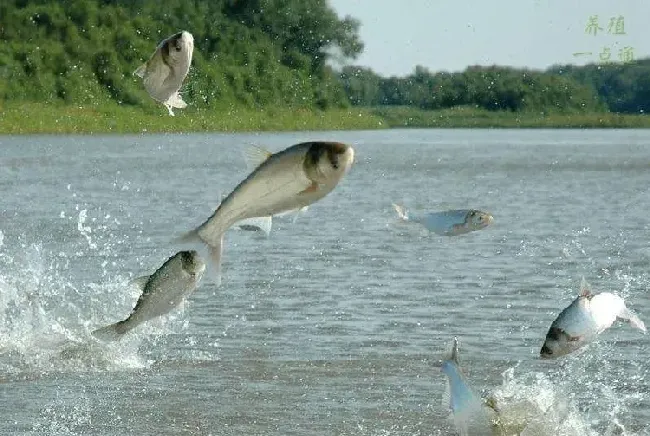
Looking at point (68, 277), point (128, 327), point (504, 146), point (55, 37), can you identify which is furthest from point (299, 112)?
point (128, 327)

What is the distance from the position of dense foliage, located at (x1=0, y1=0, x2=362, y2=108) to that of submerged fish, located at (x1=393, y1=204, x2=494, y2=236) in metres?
40.6

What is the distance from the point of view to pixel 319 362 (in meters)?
10.5

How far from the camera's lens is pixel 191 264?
524cm

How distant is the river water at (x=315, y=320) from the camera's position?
9031 mm

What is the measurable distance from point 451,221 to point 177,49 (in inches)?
76.3

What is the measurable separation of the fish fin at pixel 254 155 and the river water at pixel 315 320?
0.39 metres

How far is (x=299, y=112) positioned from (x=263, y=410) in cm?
5681

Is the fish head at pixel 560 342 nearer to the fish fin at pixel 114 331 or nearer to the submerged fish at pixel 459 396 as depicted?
the submerged fish at pixel 459 396

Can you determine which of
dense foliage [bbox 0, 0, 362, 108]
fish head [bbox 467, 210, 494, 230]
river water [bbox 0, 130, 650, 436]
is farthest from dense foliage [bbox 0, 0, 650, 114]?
fish head [bbox 467, 210, 494, 230]

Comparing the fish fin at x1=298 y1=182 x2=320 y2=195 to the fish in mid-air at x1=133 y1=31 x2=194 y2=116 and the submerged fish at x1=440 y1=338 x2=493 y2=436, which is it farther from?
the submerged fish at x1=440 y1=338 x2=493 y2=436

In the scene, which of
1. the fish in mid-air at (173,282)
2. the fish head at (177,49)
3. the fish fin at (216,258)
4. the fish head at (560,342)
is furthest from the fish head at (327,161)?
the fish head at (560,342)

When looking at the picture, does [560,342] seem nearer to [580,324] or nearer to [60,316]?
[580,324]

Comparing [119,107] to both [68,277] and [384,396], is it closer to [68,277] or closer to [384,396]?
[68,277]

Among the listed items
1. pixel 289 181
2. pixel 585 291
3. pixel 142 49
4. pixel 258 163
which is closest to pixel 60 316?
pixel 585 291
